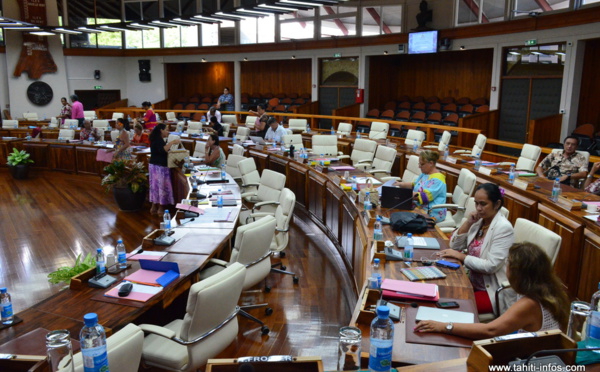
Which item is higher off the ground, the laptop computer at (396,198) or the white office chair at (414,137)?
the white office chair at (414,137)

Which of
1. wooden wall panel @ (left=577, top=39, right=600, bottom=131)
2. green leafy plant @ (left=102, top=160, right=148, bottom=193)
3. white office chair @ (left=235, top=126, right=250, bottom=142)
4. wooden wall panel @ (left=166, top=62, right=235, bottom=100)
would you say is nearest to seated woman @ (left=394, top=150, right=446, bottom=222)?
green leafy plant @ (left=102, top=160, right=148, bottom=193)

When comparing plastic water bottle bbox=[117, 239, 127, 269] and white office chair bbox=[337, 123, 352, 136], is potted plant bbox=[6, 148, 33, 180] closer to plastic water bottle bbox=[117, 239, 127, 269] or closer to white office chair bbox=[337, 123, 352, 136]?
white office chair bbox=[337, 123, 352, 136]

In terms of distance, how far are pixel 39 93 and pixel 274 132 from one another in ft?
40.5

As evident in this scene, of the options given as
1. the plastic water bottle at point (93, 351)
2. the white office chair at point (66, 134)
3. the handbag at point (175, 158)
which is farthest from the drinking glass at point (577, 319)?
the white office chair at point (66, 134)

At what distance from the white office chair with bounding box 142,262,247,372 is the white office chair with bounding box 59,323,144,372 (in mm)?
484

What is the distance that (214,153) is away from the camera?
7559 mm

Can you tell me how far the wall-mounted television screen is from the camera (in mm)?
12438

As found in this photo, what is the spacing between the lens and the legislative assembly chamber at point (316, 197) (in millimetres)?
2598

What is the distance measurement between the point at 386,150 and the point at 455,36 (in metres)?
6.11

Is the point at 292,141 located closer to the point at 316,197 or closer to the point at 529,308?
the point at 316,197

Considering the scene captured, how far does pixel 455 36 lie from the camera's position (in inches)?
482

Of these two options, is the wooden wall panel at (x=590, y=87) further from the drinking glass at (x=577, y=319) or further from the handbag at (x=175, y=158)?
the drinking glass at (x=577, y=319)

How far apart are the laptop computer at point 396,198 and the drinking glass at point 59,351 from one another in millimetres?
3184

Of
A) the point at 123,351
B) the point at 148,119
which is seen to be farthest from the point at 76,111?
the point at 123,351
